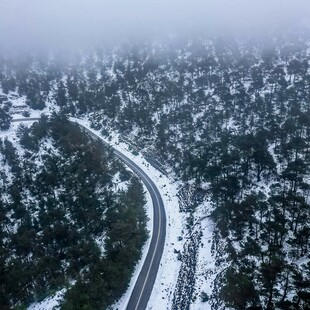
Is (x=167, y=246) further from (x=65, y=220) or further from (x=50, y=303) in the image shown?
(x=65, y=220)

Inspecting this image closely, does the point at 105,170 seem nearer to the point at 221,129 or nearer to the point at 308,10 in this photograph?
the point at 221,129

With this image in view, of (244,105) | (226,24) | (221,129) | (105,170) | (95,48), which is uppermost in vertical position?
(226,24)

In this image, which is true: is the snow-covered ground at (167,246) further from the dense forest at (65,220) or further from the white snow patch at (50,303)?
the white snow patch at (50,303)

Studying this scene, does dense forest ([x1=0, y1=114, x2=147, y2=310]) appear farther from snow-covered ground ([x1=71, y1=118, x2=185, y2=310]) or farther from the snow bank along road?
snow-covered ground ([x1=71, y1=118, x2=185, y2=310])

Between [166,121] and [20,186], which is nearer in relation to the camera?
[20,186]

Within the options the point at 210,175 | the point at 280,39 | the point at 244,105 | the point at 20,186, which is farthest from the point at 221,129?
the point at 280,39

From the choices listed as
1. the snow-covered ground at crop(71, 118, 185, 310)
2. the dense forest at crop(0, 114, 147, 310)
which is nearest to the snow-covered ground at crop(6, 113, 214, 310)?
the snow-covered ground at crop(71, 118, 185, 310)
